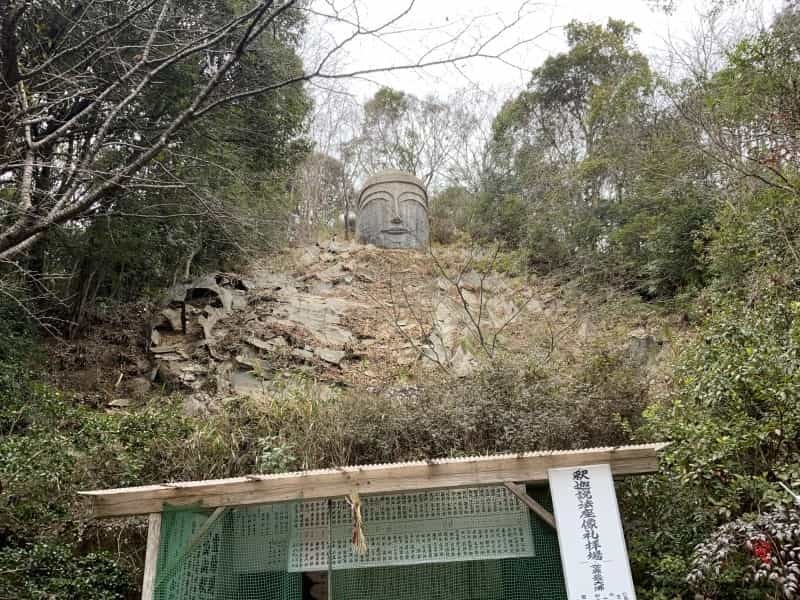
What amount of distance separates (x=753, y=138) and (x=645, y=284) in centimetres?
253

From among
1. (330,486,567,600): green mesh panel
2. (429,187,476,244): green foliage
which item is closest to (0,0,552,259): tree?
(330,486,567,600): green mesh panel

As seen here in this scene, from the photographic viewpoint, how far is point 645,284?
8.52 m

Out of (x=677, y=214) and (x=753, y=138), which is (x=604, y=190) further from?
(x=753, y=138)

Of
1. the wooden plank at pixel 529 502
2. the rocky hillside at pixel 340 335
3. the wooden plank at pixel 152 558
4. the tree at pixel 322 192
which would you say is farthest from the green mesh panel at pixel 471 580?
the tree at pixel 322 192

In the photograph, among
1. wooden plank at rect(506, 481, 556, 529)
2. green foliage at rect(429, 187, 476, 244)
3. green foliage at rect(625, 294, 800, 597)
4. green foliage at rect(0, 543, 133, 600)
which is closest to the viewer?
green foliage at rect(625, 294, 800, 597)

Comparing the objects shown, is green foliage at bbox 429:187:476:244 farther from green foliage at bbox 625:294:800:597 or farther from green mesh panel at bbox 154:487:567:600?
green mesh panel at bbox 154:487:567:600

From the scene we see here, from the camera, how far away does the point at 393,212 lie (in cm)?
1266

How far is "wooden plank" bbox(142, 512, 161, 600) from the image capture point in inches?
143

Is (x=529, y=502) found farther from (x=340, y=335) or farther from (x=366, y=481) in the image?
(x=340, y=335)

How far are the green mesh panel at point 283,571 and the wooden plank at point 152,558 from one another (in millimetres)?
70

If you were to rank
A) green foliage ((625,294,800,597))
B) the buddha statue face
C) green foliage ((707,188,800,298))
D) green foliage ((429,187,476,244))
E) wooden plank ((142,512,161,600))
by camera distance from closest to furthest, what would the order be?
green foliage ((625,294,800,597))
wooden plank ((142,512,161,600))
green foliage ((707,188,800,298))
the buddha statue face
green foliage ((429,187,476,244))

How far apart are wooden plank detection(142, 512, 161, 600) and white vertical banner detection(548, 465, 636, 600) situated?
241cm

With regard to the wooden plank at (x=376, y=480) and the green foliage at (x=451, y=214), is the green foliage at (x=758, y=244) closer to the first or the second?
the wooden plank at (x=376, y=480)

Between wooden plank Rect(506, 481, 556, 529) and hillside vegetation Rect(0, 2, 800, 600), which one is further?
hillside vegetation Rect(0, 2, 800, 600)
